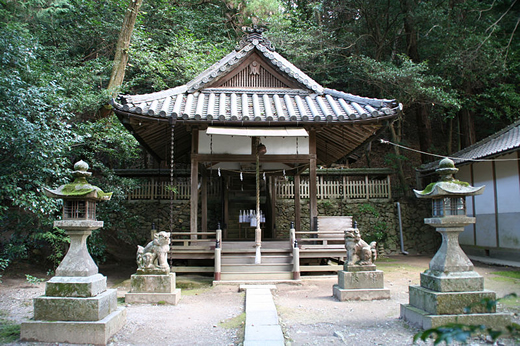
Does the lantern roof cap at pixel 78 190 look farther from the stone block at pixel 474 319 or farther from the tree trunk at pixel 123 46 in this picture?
the tree trunk at pixel 123 46

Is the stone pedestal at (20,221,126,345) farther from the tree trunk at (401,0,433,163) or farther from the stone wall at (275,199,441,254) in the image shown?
the tree trunk at (401,0,433,163)

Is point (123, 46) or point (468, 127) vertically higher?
point (123, 46)

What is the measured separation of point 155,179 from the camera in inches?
615

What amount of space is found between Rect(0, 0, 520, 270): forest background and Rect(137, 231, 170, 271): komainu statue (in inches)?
126

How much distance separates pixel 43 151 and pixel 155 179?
7.53 m

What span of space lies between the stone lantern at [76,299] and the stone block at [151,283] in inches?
55.7

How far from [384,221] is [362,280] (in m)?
10.1

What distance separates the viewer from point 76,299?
4699mm

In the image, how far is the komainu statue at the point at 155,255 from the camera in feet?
22.4

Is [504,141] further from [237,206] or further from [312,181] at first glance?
[237,206]

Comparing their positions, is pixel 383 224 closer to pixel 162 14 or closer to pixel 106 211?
pixel 106 211

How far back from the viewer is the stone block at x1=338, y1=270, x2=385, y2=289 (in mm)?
7008

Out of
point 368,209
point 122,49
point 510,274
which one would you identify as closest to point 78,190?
point 122,49

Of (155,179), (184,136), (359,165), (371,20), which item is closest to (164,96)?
(184,136)
